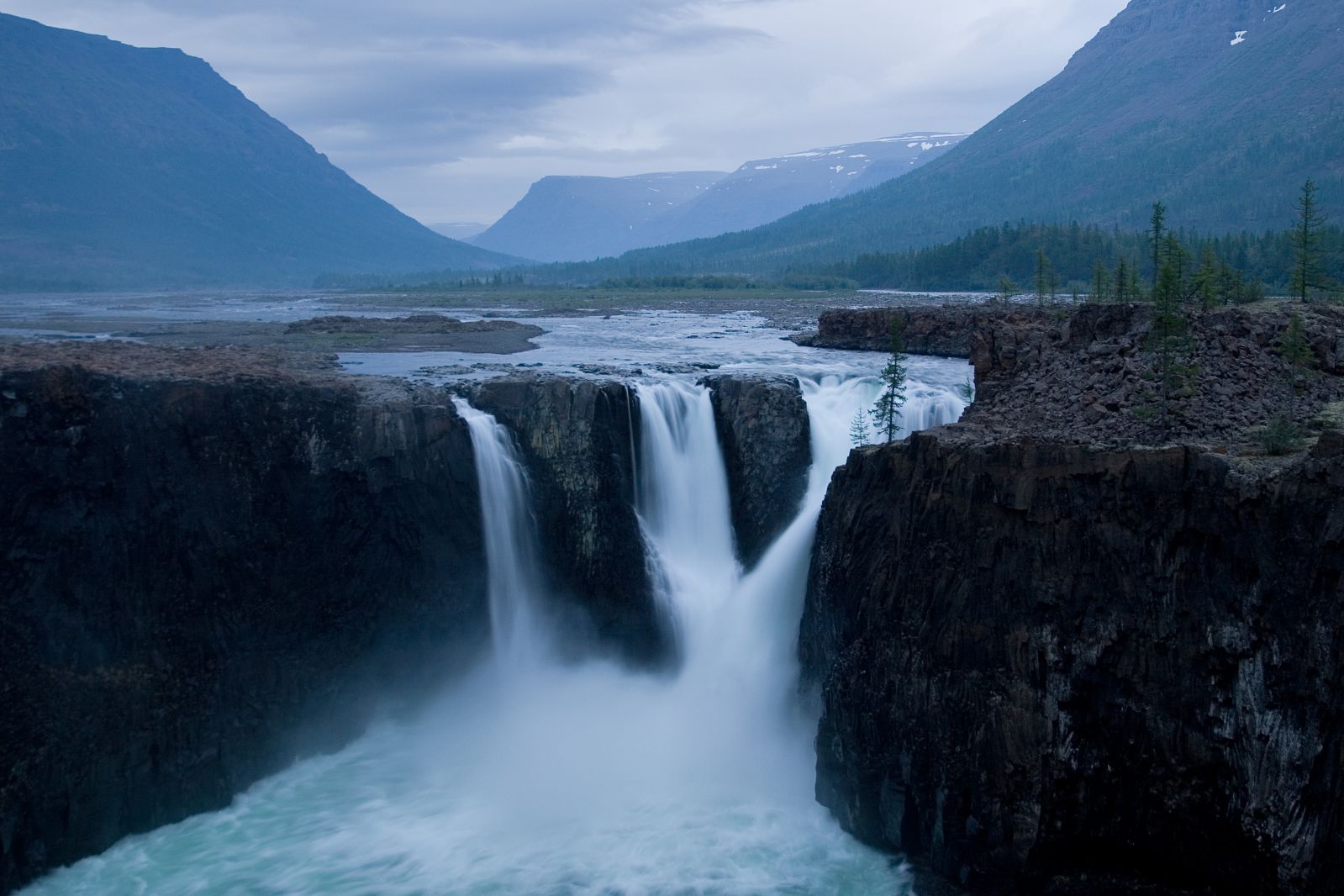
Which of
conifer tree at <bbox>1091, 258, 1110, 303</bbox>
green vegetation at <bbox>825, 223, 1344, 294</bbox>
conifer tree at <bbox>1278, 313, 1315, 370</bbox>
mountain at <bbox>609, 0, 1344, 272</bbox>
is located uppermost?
mountain at <bbox>609, 0, 1344, 272</bbox>

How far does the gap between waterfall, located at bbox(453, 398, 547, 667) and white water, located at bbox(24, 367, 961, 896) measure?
0.05 meters

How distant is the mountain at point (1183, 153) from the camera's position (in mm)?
129625

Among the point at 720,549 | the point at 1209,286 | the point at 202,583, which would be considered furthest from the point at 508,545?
the point at 1209,286

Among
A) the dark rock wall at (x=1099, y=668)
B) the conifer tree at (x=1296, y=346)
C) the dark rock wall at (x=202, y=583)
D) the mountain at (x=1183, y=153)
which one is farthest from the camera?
the mountain at (x=1183, y=153)

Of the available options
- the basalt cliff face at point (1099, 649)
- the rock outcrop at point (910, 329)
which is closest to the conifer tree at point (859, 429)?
the basalt cliff face at point (1099, 649)

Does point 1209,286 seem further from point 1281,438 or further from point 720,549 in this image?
point 720,549

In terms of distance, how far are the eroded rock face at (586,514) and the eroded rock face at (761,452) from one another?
9.96 ft

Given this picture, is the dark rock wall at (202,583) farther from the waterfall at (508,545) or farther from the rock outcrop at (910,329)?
the rock outcrop at (910,329)

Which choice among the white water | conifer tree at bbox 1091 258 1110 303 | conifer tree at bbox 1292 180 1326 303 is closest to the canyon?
the white water

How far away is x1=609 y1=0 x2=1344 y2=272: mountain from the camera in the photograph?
A: 130 metres

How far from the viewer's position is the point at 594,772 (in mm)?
22453

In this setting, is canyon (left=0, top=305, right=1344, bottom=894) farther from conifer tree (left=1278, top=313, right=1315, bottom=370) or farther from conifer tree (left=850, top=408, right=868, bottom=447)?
conifer tree (left=850, top=408, right=868, bottom=447)

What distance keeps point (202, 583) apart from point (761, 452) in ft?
46.3

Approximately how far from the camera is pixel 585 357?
40781 millimetres
